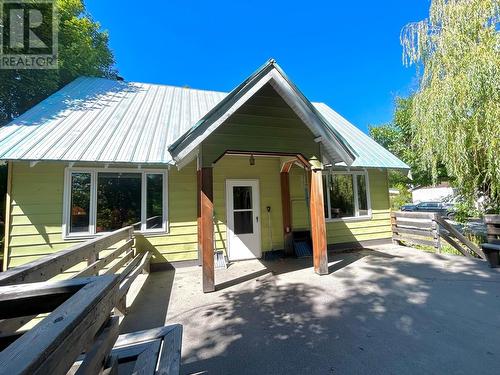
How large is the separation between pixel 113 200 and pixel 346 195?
6895mm

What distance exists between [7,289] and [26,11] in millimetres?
16842

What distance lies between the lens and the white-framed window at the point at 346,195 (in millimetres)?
7977

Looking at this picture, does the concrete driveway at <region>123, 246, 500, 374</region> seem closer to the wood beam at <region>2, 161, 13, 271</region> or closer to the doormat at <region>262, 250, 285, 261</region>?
the doormat at <region>262, 250, 285, 261</region>

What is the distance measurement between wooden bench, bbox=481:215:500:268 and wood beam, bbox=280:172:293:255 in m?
4.30

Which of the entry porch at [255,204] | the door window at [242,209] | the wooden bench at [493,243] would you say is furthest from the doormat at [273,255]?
the wooden bench at [493,243]

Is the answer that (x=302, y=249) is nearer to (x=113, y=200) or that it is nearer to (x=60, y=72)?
(x=113, y=200)

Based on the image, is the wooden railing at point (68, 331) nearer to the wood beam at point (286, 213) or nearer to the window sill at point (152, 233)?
the window sill at point (152, 233)

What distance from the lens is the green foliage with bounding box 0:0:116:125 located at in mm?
12492

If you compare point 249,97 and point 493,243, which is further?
point 493,243

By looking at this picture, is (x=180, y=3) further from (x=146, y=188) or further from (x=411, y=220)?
(x=411, y=220)

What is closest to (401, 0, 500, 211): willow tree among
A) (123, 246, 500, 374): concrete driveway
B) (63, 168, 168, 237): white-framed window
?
(123, 246, 500, 374): concrete driveway

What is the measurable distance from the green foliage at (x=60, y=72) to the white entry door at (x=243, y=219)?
12.7 meters

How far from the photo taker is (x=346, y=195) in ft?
26.7

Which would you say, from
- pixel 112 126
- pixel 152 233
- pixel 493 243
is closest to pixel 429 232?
pixel 493 243
